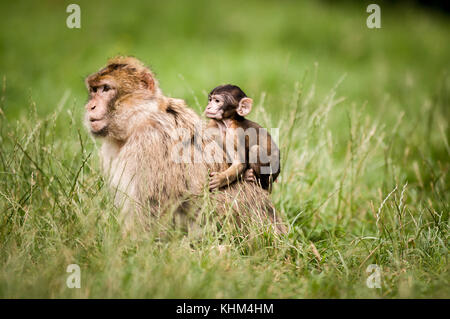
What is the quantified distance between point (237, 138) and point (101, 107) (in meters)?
1.02

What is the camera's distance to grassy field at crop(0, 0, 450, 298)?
3.11 metres

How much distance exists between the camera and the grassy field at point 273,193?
311 cm

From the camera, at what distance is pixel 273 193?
4777 mm

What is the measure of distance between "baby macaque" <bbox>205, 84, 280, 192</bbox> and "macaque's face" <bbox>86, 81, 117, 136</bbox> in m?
0.73

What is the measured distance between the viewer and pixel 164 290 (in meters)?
2.87

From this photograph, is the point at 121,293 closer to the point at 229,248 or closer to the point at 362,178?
the point at 229,248

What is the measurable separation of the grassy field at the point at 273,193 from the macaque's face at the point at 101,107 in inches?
6.4

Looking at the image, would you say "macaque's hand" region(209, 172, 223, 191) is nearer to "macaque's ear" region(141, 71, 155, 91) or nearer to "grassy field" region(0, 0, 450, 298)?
"grassy field" region(0, 0, 450, 298)

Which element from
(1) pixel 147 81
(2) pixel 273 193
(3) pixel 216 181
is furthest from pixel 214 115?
(2) pixel 273 193

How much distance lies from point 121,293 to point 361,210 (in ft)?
9.61

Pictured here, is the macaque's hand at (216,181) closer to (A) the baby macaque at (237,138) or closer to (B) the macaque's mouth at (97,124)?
(A) the baby macaque at (237,138)

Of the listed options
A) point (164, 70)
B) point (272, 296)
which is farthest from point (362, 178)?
point (164, 70)

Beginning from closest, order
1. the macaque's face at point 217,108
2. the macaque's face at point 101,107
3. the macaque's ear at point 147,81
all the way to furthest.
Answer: the macaque's face at point 217,108 < the macaque's face at point 101,107 < the macaque's ear at point 147,81

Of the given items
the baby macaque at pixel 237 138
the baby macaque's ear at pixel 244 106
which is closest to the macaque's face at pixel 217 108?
the baby macaque at pixel 237 138
